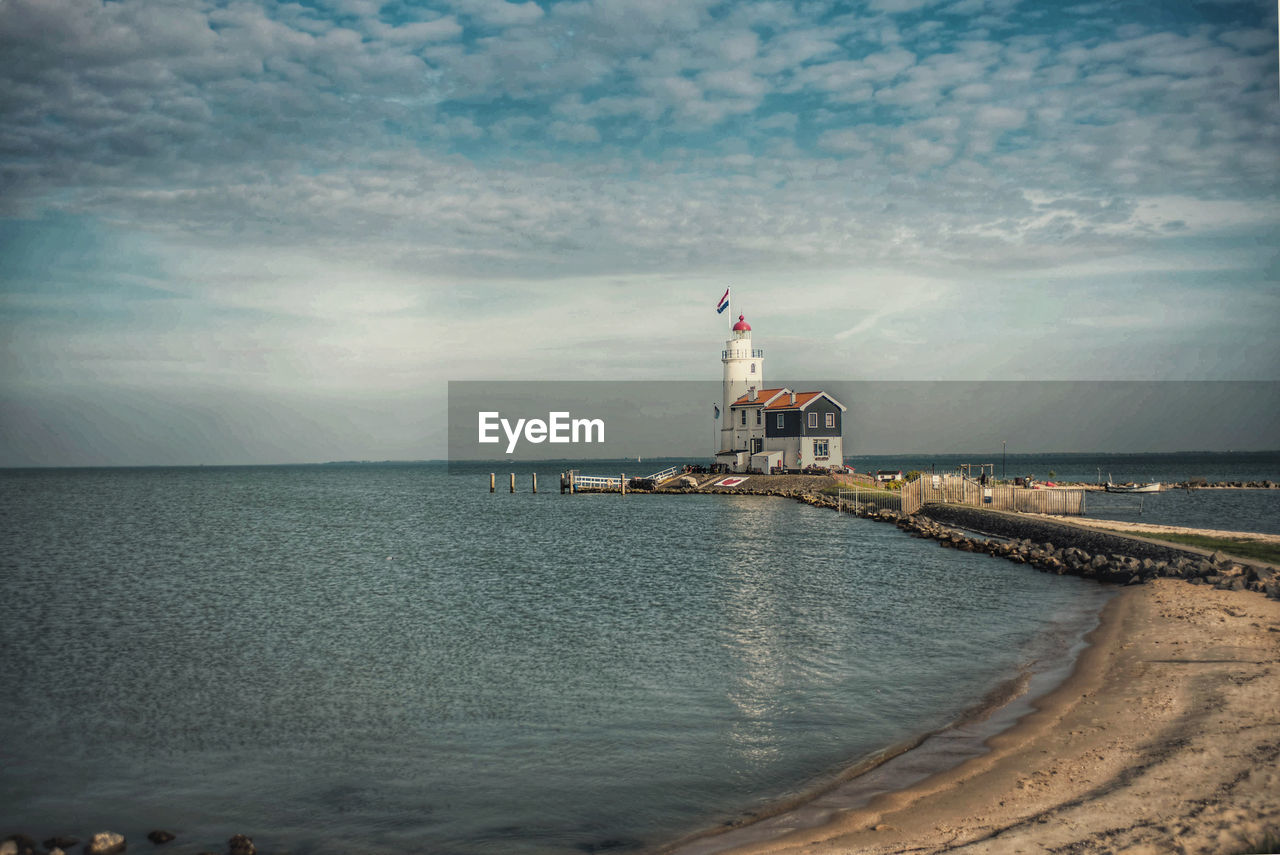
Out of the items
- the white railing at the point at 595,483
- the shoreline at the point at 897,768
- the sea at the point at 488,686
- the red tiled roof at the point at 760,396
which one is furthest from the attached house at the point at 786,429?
the shoreline at the point at 897,768

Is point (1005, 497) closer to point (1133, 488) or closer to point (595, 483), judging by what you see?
point (1133, 488)

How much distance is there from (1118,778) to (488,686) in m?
10.3

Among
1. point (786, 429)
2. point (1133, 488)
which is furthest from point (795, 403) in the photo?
point (1133, 488)

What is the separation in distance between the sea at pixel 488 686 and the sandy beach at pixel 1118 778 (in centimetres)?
124

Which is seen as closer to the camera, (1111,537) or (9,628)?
(9,628)

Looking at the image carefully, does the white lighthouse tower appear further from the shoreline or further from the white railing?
the shoreline

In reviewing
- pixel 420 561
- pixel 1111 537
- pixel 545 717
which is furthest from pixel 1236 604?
pixel 420 561

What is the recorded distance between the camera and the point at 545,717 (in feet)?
44.7

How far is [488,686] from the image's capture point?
15609 mm

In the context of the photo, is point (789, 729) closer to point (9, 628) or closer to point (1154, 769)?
point (1154, 769)

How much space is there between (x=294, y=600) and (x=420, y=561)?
31.9ft

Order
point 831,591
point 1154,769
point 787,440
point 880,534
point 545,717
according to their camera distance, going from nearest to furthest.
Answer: point 1154,769, point 545,717, point 831,591, point 880,534, point 787,440

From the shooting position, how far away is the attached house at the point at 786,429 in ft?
228

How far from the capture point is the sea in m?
10.1
